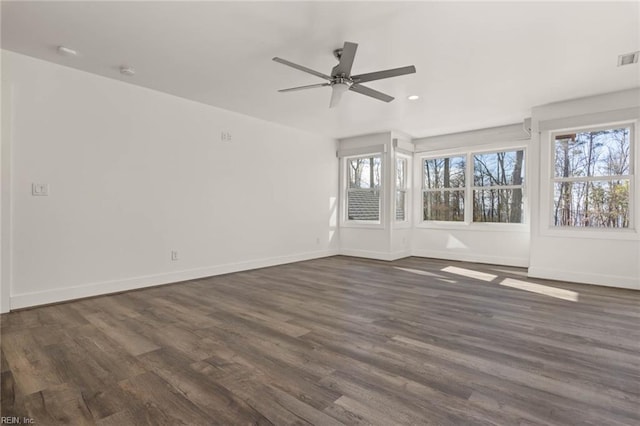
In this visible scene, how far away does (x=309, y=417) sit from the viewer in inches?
61.8

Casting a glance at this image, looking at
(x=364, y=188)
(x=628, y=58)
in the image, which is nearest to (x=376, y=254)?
(x=364, y=188)

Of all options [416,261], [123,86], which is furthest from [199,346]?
[416,261]

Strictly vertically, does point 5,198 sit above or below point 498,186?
below

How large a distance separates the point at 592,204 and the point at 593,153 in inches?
27.8

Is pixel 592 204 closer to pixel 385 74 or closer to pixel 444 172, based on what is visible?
pixel 444 172

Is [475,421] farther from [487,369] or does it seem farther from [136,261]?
[136,261]

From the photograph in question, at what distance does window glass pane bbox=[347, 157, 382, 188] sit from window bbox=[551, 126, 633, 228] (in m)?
2.94

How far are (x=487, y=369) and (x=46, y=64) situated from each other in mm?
4793

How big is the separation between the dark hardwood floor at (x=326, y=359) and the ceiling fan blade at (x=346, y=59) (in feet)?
7.32

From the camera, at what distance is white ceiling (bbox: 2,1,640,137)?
250 centimetres

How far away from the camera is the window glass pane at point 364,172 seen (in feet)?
21.9

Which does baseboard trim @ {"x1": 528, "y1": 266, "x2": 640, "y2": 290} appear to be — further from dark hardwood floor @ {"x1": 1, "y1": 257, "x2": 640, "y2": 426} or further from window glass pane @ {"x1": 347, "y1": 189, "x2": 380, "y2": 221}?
window glass pane @ {"x1": 347, "y1": 189, "x2": 380, "y2": 221}

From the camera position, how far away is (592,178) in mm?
4516

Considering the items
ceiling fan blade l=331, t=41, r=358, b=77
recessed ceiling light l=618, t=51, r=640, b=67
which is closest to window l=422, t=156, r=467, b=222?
recessed ceiling light l=618, t=51, r=640, b=67
